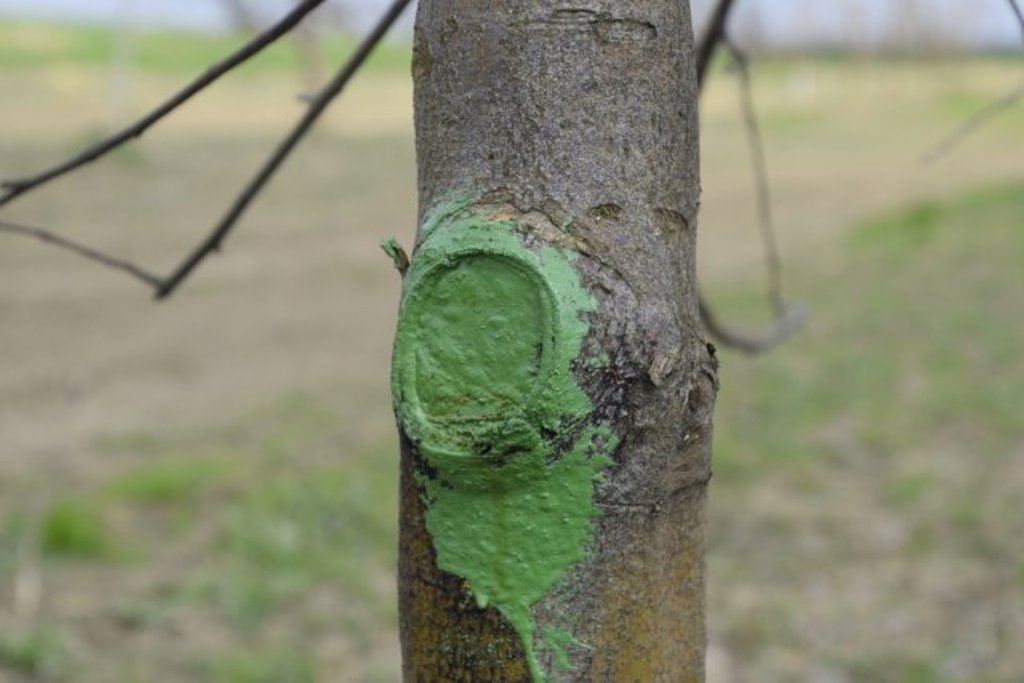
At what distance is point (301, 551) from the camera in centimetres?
445

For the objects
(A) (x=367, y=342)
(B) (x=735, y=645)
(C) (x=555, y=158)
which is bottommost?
(B) (x=735, y=645)

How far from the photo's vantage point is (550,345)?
0.71 metres

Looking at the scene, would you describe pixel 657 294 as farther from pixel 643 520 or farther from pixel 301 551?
pixel 301 551

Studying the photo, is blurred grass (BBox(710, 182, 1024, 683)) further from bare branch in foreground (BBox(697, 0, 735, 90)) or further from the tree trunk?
the tree trunk

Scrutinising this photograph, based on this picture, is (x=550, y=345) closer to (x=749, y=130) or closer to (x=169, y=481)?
(x=749, y=130)

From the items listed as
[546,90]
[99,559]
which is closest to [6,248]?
[99,559]

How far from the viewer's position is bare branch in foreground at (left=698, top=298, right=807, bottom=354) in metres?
1.78

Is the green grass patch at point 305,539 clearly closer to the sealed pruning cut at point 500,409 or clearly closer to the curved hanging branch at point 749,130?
the curved hanging branch at point 749,130

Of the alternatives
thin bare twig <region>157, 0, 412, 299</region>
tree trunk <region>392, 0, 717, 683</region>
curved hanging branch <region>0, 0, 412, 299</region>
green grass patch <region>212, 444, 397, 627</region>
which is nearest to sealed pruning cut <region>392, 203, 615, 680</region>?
tree trunk <region>392, 0, 717, 683</region>

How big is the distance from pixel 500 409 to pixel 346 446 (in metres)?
4.98

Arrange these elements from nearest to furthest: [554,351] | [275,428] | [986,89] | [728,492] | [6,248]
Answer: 1. [554,351]
2. [728,492]
3. [275,428]
4. [6,248]
5. [986,89]

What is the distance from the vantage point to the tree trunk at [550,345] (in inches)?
28.6

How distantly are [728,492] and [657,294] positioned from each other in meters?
Result: 4.32

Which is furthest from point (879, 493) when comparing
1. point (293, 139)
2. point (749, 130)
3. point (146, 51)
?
point (146, 51)
